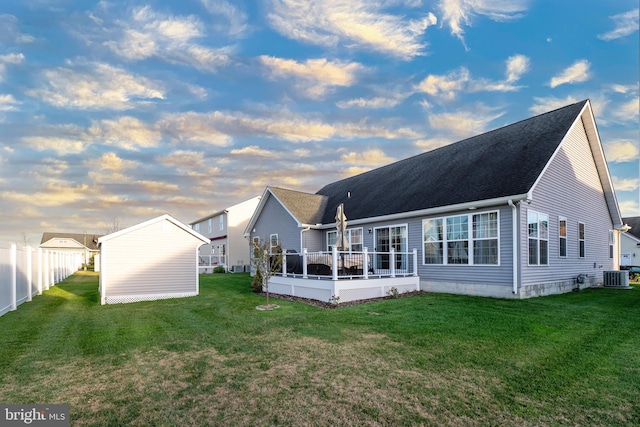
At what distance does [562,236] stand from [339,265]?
29.0ft

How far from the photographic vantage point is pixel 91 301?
39.1 feet

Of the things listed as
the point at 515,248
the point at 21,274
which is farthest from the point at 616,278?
the point at 21,274

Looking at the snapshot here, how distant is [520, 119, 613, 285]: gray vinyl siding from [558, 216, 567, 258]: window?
208mm

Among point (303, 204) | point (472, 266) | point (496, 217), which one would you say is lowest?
point (472, 266)

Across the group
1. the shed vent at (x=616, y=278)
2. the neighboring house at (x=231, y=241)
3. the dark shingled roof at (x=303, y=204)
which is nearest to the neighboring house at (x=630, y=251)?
the shed vent at (x=616, y=278)

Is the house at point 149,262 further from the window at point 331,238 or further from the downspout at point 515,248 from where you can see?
the downspout at point 515,248

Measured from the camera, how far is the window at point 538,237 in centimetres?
1099

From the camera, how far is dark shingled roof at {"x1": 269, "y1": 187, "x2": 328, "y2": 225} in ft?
58.2

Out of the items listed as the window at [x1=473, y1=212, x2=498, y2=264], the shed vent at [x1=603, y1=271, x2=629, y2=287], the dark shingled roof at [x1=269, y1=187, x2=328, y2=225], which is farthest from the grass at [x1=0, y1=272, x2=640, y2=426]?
the dark shingled roof at [x1=269, y1=187, x2=328, y2=225]

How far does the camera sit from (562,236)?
42.0 feet

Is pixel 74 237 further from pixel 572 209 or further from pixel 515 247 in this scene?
pixel 572 209

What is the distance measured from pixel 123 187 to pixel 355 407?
81.6 ft

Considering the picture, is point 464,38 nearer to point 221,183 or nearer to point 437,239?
point 437,239

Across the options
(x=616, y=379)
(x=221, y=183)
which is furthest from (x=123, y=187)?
(x=616, y=379)
